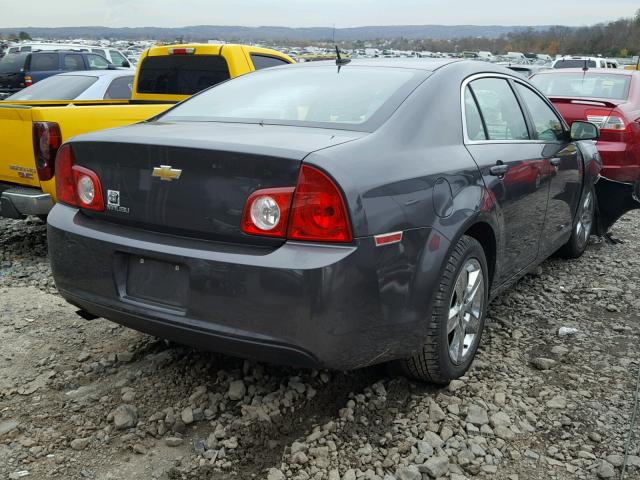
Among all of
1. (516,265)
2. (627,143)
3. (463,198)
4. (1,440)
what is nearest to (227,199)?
(463,198)

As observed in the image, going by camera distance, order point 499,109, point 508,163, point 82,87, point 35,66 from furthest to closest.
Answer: point 35,66 < point 82,87 < point 499,109 < point 508,163

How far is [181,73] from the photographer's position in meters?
6.86

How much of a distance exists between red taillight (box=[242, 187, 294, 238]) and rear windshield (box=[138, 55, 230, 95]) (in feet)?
14.5

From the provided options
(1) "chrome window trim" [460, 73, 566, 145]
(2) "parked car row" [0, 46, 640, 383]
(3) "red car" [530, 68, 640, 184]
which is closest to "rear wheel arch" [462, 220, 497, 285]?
(2) "parked car row" [0, 46, 640, 383]

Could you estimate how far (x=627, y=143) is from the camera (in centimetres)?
677

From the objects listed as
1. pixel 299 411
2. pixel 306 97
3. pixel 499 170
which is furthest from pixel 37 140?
pixel 499 170

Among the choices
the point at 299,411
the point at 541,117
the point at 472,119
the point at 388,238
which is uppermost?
the point at 472,119

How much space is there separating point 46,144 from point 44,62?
16066mm

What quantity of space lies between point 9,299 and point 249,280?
2685 millimetres

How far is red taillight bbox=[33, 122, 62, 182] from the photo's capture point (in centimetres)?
478

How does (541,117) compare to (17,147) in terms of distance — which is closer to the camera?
(541,117)

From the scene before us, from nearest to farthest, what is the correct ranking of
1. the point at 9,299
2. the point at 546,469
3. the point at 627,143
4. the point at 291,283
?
the point at 291,283
the point at 546,469
the point at 9,299
the point at 627,143

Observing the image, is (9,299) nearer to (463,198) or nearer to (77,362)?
(77,362)

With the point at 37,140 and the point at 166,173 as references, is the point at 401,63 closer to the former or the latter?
the point at 166,173
